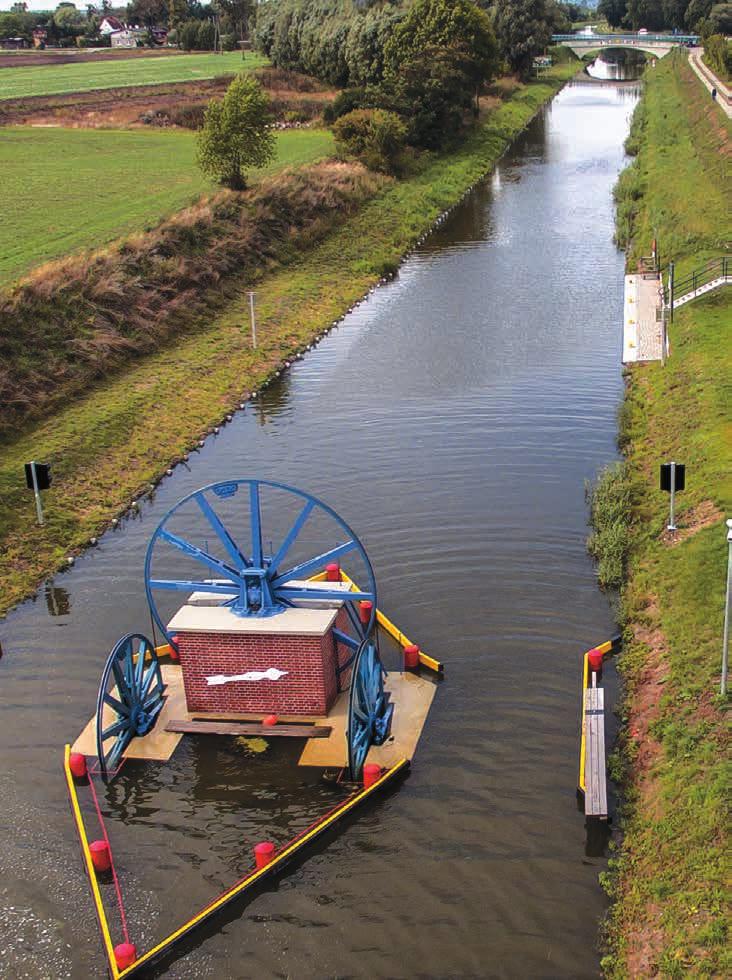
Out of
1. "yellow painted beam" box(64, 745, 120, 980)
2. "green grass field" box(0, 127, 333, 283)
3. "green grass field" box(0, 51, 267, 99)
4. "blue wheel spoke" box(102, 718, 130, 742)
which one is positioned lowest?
"yellow painted beam" box(64, 745, 120, 980)

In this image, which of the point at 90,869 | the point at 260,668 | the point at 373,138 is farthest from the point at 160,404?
the point at 373,138

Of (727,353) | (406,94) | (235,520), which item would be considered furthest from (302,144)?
(235,520)

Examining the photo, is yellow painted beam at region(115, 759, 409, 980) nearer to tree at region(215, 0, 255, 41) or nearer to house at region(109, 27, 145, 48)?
tree at region(215, 0, 255, 41)

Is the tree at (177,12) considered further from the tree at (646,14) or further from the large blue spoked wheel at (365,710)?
the large blue spoked wheel at (365,710)

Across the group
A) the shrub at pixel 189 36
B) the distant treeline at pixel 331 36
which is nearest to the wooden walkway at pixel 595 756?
the distant treeline at pixel 331 36

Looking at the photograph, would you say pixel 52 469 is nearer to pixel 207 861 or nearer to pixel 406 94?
pixel 207 861

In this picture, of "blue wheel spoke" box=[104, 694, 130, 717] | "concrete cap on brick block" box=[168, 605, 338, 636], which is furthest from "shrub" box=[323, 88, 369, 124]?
"blue wheel spoke" box=[104, 694, 130, 717]
